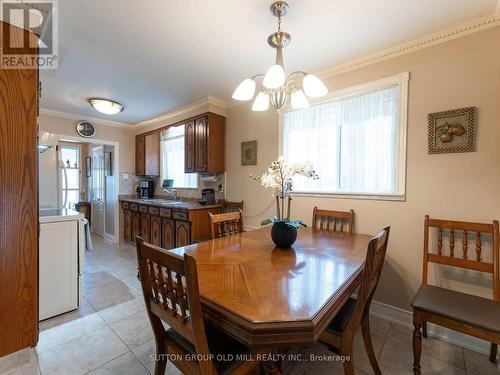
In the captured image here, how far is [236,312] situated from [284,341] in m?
0.19

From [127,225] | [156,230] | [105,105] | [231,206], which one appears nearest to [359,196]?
[231,206]

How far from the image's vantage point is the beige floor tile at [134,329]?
1.78m

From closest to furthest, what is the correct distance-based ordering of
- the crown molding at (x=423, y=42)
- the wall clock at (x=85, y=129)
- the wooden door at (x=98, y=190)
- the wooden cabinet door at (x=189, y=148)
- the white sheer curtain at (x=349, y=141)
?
the crown molding at (x=423, y=42)
the white sheer curtain at (x=349, y=141)
the wooden cabinet door at (x=189, y=148)
the wall clock at (x=85, y=129)
the wooden door at (x=98, y=190)

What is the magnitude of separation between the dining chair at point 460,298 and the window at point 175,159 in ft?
11.0

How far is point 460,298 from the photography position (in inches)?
58.2

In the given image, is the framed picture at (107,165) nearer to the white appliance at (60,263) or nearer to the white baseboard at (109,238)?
the white baseboard at (109,238)

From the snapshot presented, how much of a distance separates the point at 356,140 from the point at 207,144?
6.57ft

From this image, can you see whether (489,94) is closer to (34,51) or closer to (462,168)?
(462,168)

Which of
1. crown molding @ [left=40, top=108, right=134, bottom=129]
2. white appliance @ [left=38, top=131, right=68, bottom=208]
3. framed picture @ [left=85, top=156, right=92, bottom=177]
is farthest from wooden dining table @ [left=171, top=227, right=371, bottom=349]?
framed picture @ [left=85, top=156, right=92, bottom=177]

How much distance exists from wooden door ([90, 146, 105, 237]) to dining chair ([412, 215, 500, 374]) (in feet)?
18.3

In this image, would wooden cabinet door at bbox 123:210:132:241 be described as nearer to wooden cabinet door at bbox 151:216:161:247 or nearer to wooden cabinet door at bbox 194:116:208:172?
wooden cabinet door at bbox 151:216:161:247

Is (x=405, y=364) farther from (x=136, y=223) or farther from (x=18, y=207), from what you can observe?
(x=136, y=223)

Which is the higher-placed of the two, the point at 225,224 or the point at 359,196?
the point at 359,196

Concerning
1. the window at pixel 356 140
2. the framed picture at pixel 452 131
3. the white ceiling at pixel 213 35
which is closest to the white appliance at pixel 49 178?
the white ceiling at pixel 213 35
